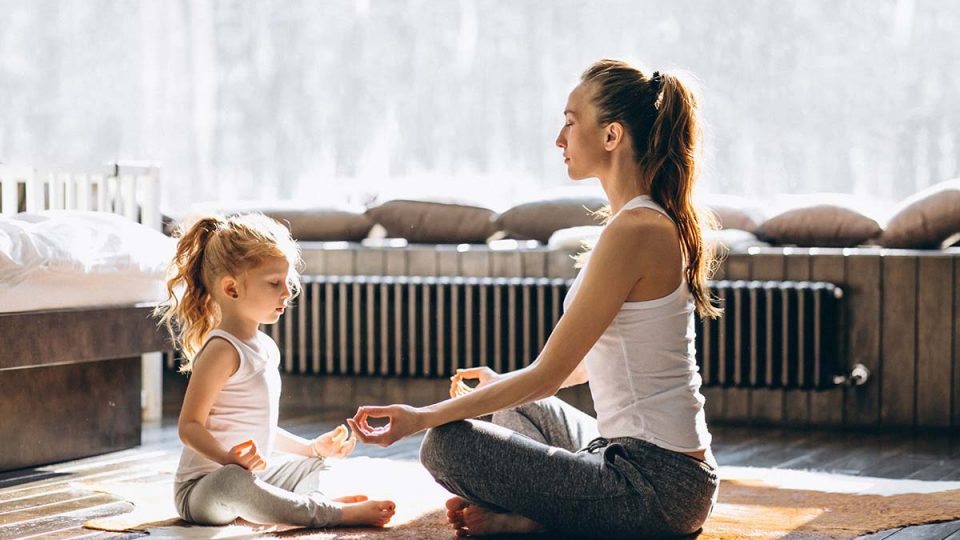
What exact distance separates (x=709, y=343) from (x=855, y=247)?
0.53 m

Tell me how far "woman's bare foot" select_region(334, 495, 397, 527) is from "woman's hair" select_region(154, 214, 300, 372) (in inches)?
15.0

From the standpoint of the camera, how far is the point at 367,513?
2262 millimetres

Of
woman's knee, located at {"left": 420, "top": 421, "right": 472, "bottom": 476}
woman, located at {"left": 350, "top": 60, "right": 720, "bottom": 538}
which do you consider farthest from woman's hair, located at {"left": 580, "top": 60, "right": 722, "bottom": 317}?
woman's knee, located at {"left": 420, "top": 421, "right": 472, "bottom": 476}

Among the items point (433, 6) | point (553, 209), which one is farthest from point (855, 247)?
point (433, 6)

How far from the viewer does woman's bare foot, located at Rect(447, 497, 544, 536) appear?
2.14 meters

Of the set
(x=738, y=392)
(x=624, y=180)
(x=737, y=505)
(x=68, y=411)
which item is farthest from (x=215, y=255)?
(x=738, y=392)

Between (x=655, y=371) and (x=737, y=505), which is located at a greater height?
(x=655, y=371)

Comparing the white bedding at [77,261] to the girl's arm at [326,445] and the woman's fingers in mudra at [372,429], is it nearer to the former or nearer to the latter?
the girl's arm at [326,445]

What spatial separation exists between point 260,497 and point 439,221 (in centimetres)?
218

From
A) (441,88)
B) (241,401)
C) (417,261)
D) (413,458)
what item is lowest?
(413,458)

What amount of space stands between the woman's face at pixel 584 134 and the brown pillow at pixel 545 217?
1.96 meters

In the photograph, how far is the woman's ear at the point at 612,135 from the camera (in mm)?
2076

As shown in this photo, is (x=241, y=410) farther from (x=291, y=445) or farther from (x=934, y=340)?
(x=934, y=340)

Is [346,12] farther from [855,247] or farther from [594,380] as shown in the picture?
[594,380]
